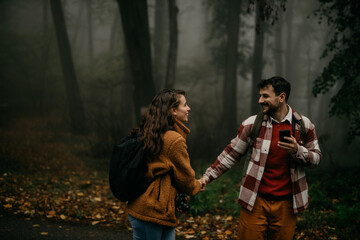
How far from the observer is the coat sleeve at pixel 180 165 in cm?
256

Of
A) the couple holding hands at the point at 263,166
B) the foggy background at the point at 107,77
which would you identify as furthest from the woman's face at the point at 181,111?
the foggy background at the point at 107,77

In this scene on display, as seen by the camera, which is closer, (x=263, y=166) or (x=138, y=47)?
Result: (x=263, y=166)

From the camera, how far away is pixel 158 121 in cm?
261

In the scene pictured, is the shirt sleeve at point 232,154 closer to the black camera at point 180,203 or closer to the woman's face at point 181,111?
the black camera at point 180,203

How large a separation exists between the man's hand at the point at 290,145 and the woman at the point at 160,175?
0.95 metres

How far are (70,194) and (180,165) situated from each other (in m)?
5.15

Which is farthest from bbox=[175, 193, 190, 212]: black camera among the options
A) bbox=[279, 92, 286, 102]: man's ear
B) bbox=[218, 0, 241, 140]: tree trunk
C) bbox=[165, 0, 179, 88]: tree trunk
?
bbox=[218, 0, 241, 140]: tree trunk

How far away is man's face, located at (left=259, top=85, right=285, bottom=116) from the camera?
10.3 ft

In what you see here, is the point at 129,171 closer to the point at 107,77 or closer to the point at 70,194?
the point at 70,194

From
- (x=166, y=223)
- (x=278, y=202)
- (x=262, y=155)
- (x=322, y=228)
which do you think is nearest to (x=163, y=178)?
(x=166, y=223)

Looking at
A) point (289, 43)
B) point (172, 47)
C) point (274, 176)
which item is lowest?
point (274, 176)

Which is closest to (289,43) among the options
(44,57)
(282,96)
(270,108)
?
(44,57)

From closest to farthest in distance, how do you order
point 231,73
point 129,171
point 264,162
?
point 129,171
point 264,162
point 231,73

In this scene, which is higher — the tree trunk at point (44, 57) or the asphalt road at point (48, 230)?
the tree trunk at point (44, 57)
